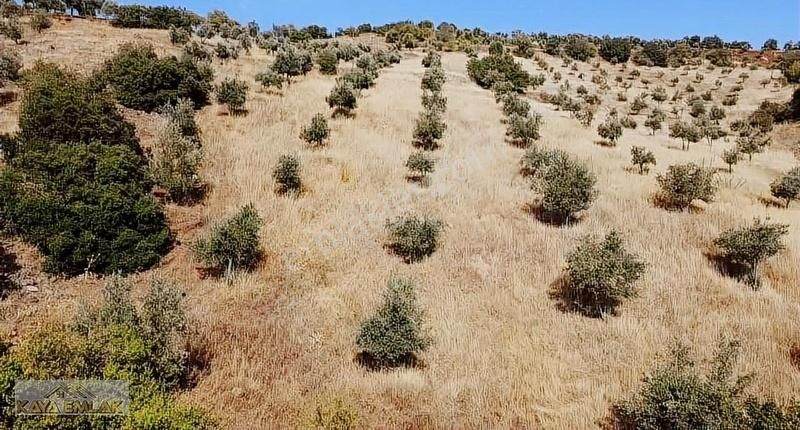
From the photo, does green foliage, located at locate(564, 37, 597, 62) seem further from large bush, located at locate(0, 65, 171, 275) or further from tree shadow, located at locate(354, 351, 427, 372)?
tree shadow, located at locate(354, 351, 427, 372)

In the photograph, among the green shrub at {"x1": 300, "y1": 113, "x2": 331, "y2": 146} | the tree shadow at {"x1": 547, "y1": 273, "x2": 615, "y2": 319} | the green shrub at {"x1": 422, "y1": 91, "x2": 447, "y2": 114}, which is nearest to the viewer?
the tree shadow at {"x1": 547, "y1": 273, "x2": 615, "y2": 319}

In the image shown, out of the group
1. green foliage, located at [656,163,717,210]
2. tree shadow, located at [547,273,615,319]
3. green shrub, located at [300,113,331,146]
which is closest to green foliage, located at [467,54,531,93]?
green shrub, located at [300,113,331,146]

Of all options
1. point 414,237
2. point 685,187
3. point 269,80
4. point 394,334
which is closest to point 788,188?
point 685,187

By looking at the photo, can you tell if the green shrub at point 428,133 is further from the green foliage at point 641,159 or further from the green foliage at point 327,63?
the green foliage at point 327,63

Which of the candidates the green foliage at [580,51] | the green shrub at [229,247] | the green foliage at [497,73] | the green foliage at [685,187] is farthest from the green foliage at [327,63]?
the green foliage at [580,51]

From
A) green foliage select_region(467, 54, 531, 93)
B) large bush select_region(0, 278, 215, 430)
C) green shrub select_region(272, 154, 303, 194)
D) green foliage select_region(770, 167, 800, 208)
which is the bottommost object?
large bush select_region(0, 278, 215, 430)

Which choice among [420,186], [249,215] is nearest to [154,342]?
[249,215]

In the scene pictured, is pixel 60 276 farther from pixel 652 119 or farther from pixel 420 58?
pixel 420 58
